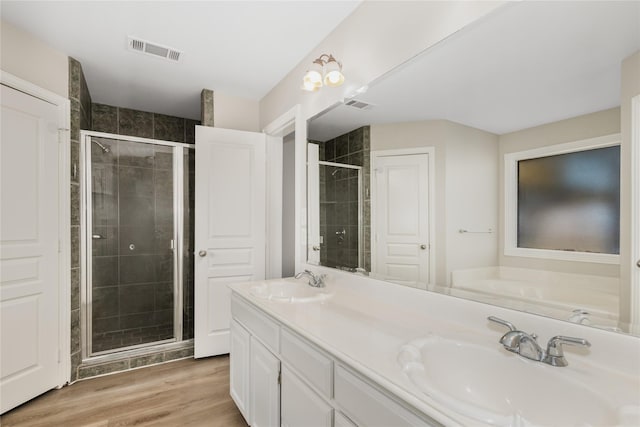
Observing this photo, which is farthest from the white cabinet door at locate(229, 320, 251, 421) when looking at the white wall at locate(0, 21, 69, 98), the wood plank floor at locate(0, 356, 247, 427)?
the white wall at locate(0, 21, 69, 98)

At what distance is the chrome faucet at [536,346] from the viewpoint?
87cm

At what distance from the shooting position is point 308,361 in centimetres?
119

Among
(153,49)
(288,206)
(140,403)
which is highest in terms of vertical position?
(153,49)

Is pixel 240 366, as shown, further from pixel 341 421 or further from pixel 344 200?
pixel 344 200

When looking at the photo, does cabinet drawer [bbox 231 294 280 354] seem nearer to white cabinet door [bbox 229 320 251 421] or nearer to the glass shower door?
white cabinet door [bbox 229 320 251 421]

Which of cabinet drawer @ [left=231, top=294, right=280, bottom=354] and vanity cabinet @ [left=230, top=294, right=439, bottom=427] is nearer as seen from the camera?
vanity cabinet @ [left=230, top=294, right=439, bottom=427]

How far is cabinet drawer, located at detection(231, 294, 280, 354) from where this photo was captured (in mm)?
1475

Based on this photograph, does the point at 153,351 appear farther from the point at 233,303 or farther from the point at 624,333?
the point at 624,333

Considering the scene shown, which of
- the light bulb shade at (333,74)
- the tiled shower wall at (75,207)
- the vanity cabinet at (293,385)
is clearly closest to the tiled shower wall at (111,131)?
the tiled shower wall at (75,207)

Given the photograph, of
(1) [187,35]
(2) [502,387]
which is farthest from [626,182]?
(1) [187,35]

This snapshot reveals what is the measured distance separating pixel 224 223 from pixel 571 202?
8.33 ft

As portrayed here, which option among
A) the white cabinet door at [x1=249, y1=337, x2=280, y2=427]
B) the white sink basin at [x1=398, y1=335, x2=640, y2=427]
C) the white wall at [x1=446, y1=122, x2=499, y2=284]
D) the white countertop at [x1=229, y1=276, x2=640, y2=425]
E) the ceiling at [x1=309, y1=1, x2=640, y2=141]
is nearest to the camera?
the white sink basin at [x1=398, y1=335, x2=640, y2=427]

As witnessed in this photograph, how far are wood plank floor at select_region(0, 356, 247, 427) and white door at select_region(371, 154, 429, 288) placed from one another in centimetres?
137

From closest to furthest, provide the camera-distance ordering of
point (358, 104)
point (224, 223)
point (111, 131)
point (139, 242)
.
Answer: point (358, 104) < point (224, 223) < point (139, 242) < point (111, 131)
